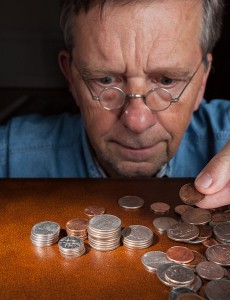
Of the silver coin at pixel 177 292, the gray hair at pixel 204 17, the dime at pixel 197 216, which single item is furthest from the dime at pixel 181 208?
the gray hair at pixel 204 17

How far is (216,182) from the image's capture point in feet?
2.54

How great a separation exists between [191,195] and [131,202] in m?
0.14

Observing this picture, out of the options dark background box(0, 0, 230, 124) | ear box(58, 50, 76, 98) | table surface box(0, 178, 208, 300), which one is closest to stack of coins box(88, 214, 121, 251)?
table surface box(0, 178, 208, 300)

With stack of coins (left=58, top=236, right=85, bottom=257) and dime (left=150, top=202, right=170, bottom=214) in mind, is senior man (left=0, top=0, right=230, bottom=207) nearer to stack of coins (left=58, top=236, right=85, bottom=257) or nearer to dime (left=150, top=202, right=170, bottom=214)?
dime (left=150, top=202, right=170, bottom=214)

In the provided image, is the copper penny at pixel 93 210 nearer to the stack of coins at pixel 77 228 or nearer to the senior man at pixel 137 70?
the stack of coins at pixel 77 228

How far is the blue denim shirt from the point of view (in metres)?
1.57

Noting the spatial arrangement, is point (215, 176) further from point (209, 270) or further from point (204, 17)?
point (204, 17)

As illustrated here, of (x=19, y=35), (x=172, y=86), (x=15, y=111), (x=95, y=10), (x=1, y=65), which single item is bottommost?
(x=15, y=111)

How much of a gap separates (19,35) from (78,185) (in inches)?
72.4

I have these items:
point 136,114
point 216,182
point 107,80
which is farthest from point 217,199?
point 107,80

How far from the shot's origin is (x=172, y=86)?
122cm

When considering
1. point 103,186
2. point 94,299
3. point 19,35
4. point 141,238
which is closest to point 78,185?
point 103,186

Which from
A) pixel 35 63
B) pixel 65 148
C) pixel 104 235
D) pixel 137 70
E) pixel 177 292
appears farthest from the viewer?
pixel 35 63

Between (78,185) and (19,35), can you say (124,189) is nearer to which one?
(78,185)
